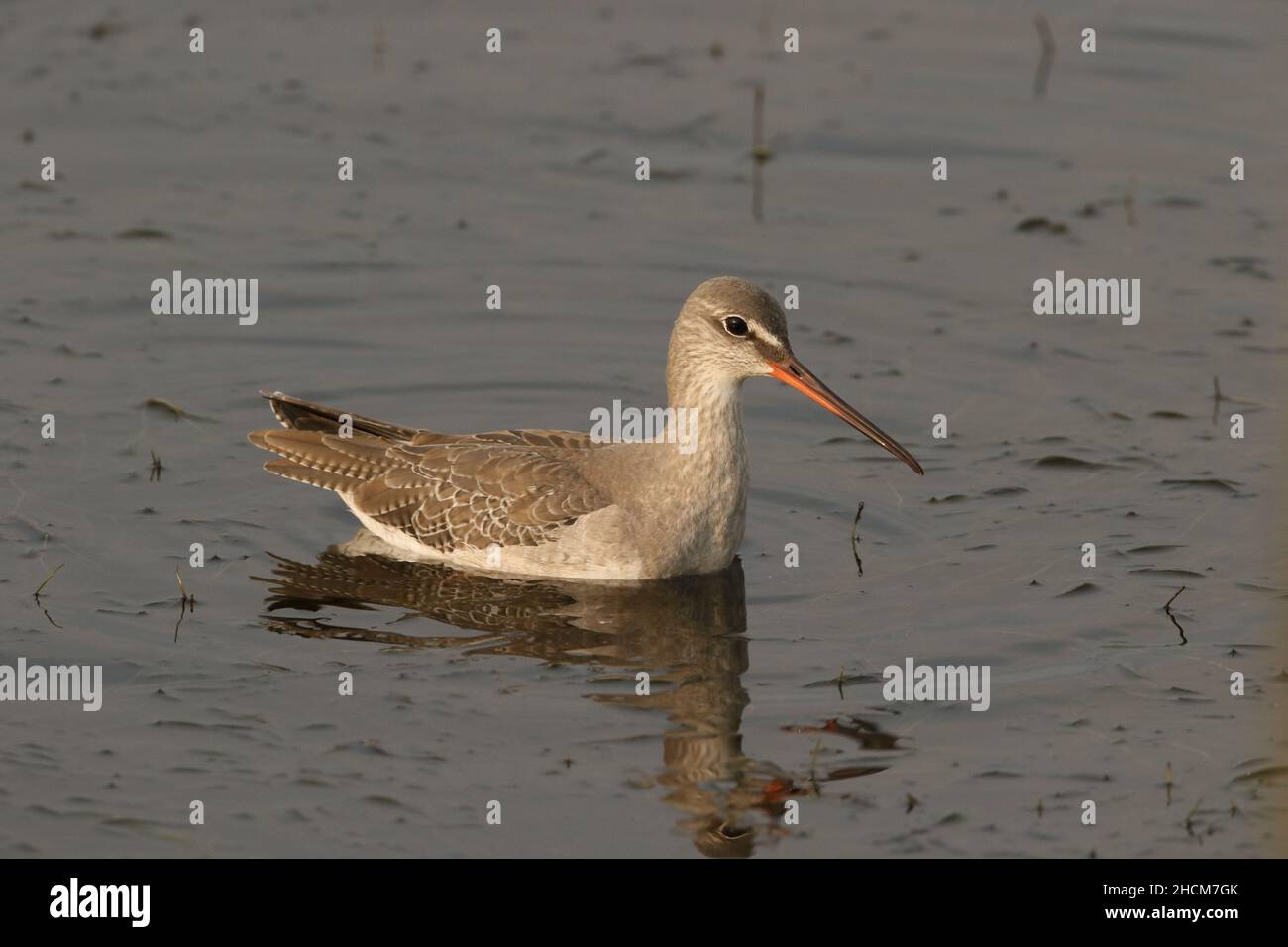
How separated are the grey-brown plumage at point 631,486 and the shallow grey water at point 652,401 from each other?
32 centimetres

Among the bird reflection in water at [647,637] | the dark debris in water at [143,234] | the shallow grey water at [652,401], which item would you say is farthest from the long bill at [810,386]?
the dark debris in water at [143,234]

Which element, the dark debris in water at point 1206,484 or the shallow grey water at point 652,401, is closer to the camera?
the shallow grey water at point 652,401

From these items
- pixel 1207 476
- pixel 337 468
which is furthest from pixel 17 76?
pixel 1207 476

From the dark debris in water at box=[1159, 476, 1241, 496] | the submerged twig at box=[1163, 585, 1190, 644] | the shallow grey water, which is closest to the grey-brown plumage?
the shallow grey water

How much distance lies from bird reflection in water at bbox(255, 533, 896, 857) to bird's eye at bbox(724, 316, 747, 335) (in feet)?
5.02

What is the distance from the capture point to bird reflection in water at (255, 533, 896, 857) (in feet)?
31.7

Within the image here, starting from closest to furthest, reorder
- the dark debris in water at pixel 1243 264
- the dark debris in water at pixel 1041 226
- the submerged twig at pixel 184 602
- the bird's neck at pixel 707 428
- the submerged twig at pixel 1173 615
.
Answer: the submerged twig at pixel 1173 615 < the submerged twig at pixel 184 602 < the bird's neck at pixel 707 428 < the dark debris in water at pixel 1243 264 < the dark debris in water at pixel 1041 226

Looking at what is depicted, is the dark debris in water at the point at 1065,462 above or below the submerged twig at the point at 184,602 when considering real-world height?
above

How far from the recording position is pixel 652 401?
14.8 meters

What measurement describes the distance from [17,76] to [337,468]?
26.7 ft

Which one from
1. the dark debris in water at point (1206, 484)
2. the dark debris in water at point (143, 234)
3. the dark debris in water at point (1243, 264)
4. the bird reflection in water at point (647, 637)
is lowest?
the bird reflection in water at point (647, 637)

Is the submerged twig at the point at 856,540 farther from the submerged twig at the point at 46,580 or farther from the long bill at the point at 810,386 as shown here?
the submerged twig at the point at 46,580

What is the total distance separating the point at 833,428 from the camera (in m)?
14.7

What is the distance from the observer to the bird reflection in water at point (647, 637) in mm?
9672
